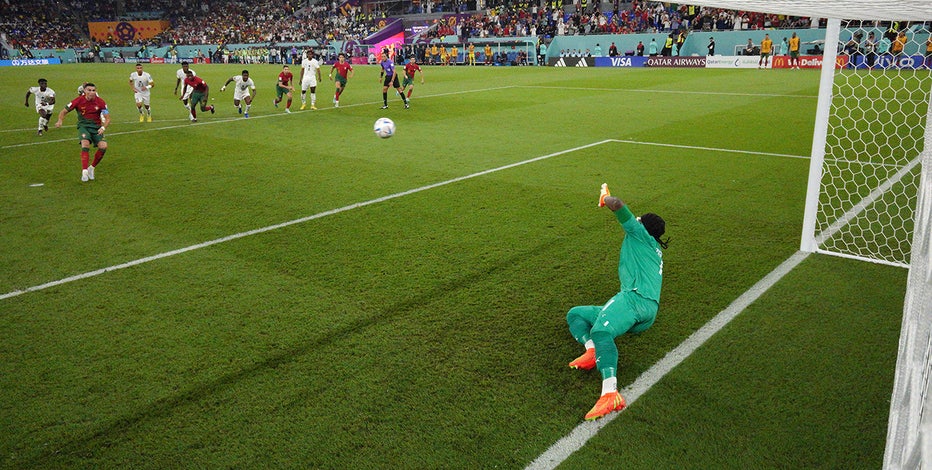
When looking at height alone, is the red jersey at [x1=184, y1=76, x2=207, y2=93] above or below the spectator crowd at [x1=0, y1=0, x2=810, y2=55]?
below

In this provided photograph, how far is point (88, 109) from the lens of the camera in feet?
37.1

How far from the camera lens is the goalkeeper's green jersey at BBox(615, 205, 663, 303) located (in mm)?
4629

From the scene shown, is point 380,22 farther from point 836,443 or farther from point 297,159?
point 836,443

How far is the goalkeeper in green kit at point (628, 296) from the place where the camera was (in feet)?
14.6

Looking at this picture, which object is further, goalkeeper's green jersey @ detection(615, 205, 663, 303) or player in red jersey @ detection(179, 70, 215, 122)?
player in red jersey @ detection(179, 70, 215, 122)

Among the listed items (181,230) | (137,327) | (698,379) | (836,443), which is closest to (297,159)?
(181,230)

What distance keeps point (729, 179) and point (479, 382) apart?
23.4ft

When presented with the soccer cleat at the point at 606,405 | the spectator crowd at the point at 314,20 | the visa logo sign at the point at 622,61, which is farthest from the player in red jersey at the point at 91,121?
the spectator crowd at the point at 314,20

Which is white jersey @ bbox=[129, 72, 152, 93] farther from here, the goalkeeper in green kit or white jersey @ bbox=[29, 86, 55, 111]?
the goalkeeper in green kit

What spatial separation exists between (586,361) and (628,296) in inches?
22.8

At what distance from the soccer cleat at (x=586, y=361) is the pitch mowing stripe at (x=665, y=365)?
321mm

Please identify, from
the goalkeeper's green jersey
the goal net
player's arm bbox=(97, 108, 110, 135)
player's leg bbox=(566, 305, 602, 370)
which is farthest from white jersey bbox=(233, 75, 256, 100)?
the goalkeeper's green jersey

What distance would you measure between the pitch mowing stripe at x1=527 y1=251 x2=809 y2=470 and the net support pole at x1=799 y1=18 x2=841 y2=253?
236 mm

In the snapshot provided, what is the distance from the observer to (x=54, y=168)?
39.1ft
